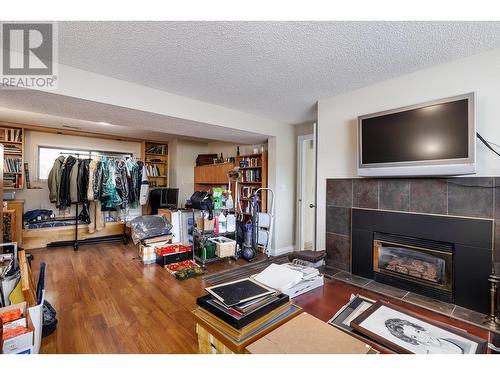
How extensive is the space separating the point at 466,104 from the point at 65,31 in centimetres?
307

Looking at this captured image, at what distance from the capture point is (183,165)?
19.0ft

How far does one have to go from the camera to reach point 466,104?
5.85ft

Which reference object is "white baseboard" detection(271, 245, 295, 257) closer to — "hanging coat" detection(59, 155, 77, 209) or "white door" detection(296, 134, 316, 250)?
"white door" detection(296, 134, 316, 250)

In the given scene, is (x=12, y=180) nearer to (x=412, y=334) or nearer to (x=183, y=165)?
(x=183, y=165)

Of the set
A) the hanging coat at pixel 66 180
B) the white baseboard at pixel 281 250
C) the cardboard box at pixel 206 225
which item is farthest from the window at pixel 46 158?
the white baseboard at pixel 281 250

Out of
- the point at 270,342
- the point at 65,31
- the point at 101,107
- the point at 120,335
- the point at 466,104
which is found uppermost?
the point at 65,31

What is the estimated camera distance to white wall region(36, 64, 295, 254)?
7.05 feet

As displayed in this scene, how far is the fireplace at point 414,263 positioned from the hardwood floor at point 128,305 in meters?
0.38

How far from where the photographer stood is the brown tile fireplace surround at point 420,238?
1.83 metres

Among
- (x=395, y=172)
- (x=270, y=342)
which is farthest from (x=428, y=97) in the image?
(x=270, y=342)

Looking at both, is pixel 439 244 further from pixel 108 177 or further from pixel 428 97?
pixel 108 177

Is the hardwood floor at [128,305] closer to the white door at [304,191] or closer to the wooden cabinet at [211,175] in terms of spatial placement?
the white door at [304,191]

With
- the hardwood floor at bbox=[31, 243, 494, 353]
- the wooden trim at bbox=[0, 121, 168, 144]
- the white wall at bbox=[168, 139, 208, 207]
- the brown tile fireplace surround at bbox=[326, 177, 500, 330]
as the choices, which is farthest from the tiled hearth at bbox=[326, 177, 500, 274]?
the wooden trim at bbox=[0, 121, 168, 144]

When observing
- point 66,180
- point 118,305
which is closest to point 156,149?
point 66,180
